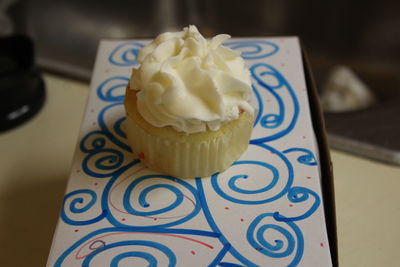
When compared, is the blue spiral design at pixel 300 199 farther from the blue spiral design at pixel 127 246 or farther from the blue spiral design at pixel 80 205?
the blue spiral design at pixel 80 205

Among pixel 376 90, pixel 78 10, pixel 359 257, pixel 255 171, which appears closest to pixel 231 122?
pixel 255 171

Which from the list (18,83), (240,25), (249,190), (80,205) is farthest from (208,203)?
(240,25)

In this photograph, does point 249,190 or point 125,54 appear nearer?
point 249,190

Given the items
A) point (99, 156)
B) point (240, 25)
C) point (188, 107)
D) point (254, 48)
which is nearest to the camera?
point (188, 107)

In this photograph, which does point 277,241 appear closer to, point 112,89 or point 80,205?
point 80,205

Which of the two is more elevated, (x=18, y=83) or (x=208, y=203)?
(x=18, y=83)

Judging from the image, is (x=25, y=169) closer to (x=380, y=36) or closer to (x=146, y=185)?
(x=146, y=185)
